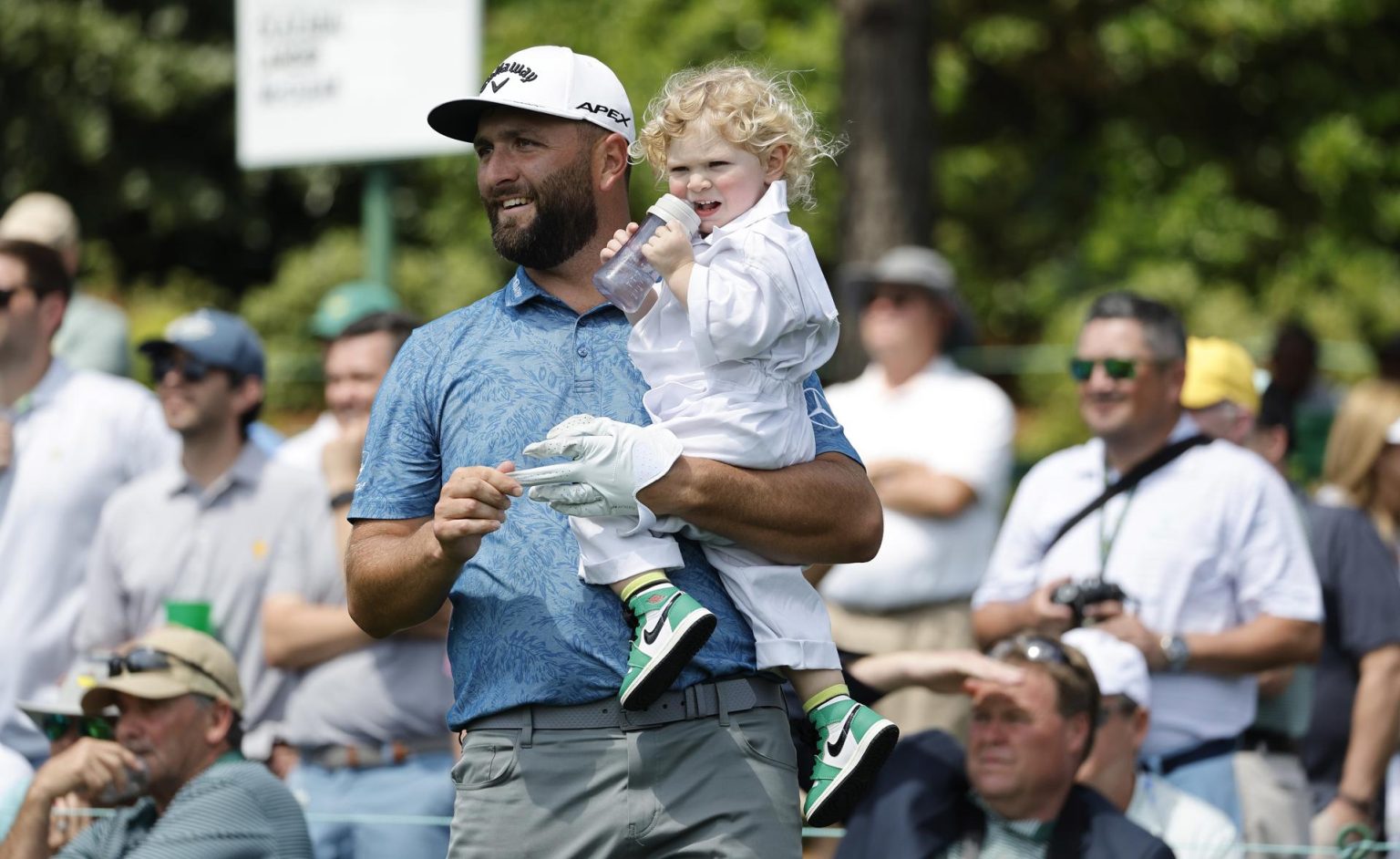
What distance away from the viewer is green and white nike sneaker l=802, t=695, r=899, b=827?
3482mm

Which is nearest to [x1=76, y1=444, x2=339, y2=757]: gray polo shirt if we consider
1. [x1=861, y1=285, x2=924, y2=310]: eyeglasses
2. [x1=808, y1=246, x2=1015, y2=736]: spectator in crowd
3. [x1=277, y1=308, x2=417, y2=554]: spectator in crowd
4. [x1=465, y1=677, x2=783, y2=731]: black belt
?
[x1=277, y1=308, x2=417, y2=554]: spectator in crowd

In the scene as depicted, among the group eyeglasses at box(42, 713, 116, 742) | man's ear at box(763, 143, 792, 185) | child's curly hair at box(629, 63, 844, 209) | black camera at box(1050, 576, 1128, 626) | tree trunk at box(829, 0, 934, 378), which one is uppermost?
tree trunk at box(829, 0, 934, 378)

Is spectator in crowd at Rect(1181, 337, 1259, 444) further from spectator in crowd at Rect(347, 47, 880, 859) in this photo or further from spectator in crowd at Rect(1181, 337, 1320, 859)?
spectator in crowd at Rect(347, 47, 880, 859)

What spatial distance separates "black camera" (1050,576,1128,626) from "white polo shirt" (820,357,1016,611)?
1.14 metres

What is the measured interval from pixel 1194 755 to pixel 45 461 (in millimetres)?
3736

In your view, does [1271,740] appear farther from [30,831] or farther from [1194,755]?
[30,831]

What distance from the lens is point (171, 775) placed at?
527 cm

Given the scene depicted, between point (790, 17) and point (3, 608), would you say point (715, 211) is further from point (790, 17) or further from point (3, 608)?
point (790, 17)

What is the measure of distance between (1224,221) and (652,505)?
14.7 m

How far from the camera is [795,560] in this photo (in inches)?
140

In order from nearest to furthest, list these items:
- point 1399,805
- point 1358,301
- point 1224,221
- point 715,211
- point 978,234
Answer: point 715,211 → point 1399,805 → point 1358,301 → point 1224,221 → point 978,234

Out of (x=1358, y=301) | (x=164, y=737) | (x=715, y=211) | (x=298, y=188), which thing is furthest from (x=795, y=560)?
(x=298, y=188)

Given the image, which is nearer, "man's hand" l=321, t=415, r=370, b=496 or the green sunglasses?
the green sunglasses

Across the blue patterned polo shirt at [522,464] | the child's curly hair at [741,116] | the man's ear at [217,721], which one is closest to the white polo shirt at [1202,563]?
the blue patterned polo shirt at [522,464]
